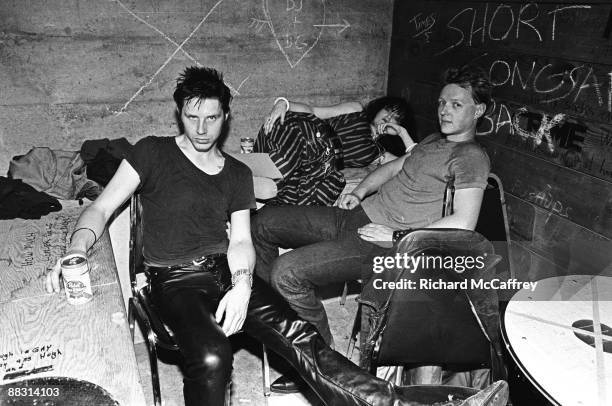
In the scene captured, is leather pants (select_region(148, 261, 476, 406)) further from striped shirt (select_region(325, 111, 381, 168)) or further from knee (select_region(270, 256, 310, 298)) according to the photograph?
striped shirt (select_region(325, 111, 381, 168))

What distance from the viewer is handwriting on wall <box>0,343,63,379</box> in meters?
1.35

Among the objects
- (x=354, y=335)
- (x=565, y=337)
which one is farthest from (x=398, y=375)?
(x=565, y=337)

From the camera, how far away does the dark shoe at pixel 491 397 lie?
1.53 metres

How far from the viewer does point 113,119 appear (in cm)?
341

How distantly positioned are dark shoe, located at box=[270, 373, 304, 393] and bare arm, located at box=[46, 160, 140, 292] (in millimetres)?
1171

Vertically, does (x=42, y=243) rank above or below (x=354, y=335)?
above

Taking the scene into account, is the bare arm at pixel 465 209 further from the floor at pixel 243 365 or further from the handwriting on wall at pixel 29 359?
the handwriting on wall at pixel 29 359

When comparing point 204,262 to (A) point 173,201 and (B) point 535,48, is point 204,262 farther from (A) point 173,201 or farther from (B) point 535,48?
(B) point 535,48

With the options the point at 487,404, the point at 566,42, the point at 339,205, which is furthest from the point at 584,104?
the point at 487,404

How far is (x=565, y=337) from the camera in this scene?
61.5 inches

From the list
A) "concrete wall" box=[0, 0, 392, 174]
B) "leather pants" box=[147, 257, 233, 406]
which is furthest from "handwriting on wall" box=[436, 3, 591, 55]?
"leather pants" box=[147, 257, 233, 406]

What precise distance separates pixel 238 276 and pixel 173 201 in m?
0.46

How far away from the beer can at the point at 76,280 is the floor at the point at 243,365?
0.96 meters

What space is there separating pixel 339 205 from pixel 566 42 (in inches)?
59.7
